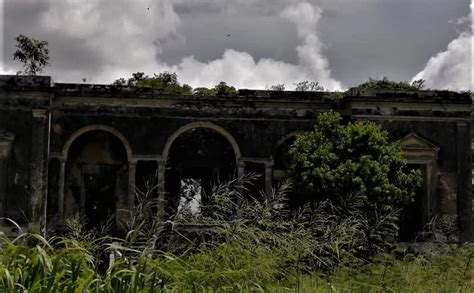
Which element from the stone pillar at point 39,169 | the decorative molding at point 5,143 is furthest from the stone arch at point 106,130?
the decorative molding at point 5,143

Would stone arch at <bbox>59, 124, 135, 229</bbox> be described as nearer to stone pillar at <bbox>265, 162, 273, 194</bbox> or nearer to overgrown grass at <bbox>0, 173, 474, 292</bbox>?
stone pillar at <bbox>265, 162, 273, 194</bbox>

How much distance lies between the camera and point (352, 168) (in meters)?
13.5

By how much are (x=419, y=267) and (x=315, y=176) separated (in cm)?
799

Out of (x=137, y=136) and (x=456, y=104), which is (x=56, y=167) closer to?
(x=137, y=136)

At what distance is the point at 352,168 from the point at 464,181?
156 inches

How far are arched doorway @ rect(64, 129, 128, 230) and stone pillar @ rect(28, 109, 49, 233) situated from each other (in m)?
1.15

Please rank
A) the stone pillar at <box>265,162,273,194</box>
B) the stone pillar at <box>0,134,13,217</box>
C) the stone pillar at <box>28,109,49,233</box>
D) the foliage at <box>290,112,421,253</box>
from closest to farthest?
1. the foliage at <box>290,112,421,253</box>
2. the stone pillar at <box>28,109,49,233</box>
3. the stone pillar at <box>0,134,13,217</box>
4. the stone pillar at <box>265,162,273,194</box>

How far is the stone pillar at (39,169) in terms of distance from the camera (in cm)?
1472

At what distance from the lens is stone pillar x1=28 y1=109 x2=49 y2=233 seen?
48.3ft

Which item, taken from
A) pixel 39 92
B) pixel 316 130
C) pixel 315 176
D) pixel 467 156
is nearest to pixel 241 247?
pixel 315 176

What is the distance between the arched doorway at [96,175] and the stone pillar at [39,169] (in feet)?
3.76

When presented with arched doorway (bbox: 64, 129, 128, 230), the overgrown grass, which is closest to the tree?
arched doorway (bbox: 64, 129, 128, 230)

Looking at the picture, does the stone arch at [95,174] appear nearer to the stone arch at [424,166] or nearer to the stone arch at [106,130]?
the stone arch at [106,130]

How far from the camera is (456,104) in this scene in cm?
1619
